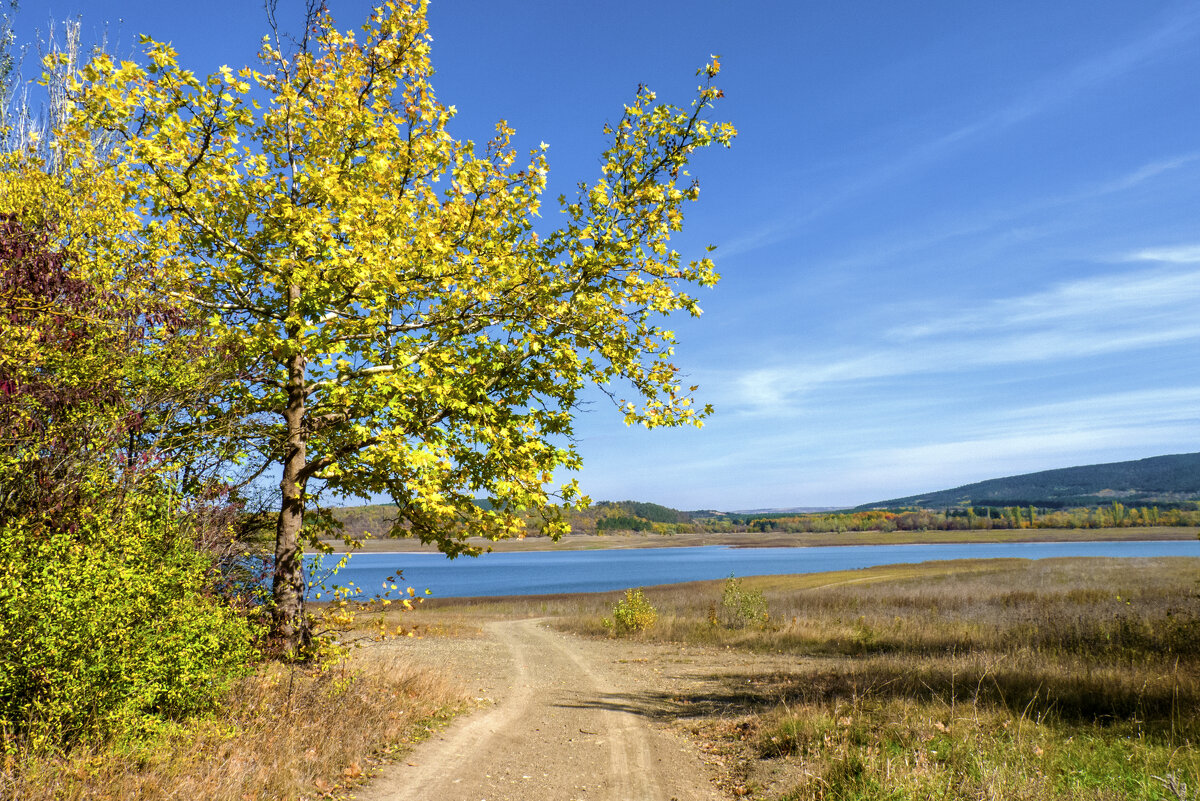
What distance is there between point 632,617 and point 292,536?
18821 mm

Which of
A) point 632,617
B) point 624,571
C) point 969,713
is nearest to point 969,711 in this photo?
point 969,713

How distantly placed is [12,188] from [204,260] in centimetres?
260

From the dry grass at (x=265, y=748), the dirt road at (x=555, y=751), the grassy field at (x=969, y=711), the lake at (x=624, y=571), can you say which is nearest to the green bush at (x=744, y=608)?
Answer: the grassy field at (x=969, y=711)

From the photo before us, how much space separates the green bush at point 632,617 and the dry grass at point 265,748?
1645 cm

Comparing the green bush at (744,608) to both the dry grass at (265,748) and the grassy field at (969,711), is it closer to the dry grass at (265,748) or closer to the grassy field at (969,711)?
the grassy field at (969,711)

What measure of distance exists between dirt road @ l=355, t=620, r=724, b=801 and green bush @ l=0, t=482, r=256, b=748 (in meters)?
2.58

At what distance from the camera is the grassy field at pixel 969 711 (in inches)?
262

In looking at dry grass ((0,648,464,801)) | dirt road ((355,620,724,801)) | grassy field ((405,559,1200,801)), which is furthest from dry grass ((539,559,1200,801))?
dry grass ((0,648,464,801))

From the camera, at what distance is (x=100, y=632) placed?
6082 mm

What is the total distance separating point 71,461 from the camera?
7543 millimetres

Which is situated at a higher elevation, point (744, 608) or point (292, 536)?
point (292, 536)

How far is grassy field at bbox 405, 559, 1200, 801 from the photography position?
664cm

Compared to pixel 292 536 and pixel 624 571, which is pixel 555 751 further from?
pixel 624 571

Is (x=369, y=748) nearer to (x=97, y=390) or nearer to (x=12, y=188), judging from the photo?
(x=97, y=390)
